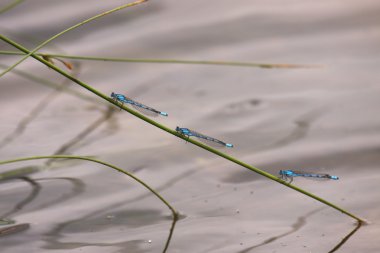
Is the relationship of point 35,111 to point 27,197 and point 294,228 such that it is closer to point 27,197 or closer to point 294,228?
point 27,197

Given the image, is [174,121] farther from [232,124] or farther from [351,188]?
[351,188]

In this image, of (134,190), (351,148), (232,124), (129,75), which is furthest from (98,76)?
(351,148)

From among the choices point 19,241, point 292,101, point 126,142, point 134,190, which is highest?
point 292,101

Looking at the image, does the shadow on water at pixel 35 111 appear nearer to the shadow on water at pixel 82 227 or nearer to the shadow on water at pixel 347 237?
the shadow on water at pixel 82 227

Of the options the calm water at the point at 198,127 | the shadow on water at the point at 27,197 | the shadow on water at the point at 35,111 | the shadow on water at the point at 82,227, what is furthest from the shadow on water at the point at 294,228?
the shadow on water at the point at 35,111

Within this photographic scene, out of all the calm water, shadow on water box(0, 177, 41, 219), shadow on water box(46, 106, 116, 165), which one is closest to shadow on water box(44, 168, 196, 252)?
the calm water

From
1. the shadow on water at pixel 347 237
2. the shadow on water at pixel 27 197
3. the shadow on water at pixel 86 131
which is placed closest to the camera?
the shadow on water at pixel 347 237

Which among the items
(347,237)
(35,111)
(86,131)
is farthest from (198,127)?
(347,237)

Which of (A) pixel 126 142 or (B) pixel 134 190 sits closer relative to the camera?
(B) pixel 134 190

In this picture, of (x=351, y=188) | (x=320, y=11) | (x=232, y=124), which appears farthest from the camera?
(x=320, y=11)
